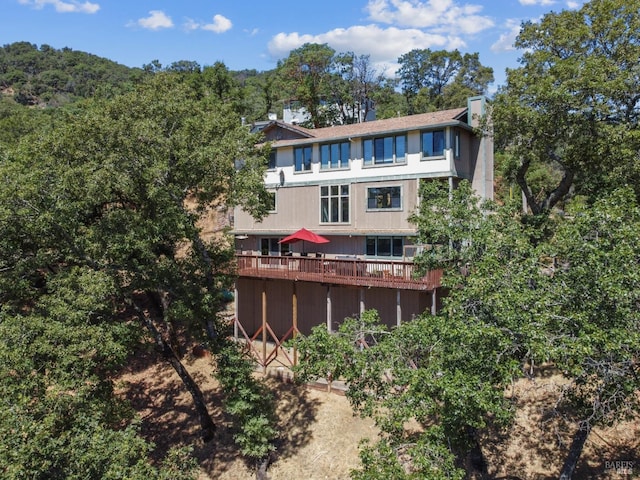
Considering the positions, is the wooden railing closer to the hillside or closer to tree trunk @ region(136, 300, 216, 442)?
tree trunk @ region(136, 300, 216, 442)

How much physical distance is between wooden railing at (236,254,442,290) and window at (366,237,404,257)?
2.16 meters

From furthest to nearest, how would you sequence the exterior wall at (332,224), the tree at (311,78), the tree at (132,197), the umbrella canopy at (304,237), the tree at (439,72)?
the tree at (439,72) < the tree at (311,78) < the umbrella canopy at (304,237) < the exterior wall at (332,224) < the tree at (132,197)

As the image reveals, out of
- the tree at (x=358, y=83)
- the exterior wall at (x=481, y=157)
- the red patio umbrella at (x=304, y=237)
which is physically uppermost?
the tree at (x=358, y=83)

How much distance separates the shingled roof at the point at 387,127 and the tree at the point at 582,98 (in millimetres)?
1984

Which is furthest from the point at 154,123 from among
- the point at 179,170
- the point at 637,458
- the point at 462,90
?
the point at 462,90

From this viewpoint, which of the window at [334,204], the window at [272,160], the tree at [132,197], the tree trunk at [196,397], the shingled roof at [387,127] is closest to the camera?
the tree at [132,197]

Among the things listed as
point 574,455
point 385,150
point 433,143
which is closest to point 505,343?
point 574,455

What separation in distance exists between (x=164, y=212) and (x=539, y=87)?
46.2 feet

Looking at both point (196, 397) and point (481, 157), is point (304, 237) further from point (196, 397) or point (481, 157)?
point (481, 157)

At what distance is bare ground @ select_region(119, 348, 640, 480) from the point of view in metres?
13.3

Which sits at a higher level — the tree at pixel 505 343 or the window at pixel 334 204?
the window at pixel 334 204

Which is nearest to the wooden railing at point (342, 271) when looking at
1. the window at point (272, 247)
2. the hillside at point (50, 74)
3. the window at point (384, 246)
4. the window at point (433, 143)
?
the window at point (384, 246)

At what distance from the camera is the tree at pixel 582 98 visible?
1515cm

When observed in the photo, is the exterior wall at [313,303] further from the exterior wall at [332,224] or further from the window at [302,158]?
the window at [302,158]
